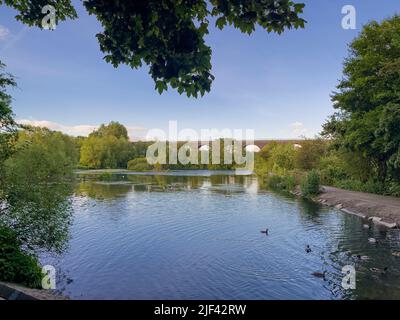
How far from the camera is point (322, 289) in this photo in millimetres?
11156

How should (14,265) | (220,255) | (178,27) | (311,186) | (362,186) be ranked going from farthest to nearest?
1. (311,186)
2. (362,186)
3. (220,255)
4. (14,265)
5. (178,27)

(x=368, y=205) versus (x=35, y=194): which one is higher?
(x=35, y=194)

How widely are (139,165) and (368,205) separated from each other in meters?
68.2

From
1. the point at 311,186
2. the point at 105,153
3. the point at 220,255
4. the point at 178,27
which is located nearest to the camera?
the point at 178,27

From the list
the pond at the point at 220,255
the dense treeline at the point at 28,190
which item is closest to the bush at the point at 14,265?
the dense treeline at the point at 28,190

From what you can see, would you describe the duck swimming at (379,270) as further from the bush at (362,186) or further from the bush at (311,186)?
the bush at (311,186)

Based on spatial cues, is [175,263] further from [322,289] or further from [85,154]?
[85,154]

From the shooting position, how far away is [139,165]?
86.1 meters

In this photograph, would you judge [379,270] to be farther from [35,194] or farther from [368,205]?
[35,194]

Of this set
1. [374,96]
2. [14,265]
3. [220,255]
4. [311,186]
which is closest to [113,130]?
[311,186]

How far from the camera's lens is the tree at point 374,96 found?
2278 cm

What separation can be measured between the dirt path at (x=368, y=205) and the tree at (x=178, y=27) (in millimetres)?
19319

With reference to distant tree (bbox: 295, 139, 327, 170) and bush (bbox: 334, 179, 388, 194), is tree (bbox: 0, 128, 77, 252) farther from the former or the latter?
distant tree (bbox: 295, 139, 327, 170)

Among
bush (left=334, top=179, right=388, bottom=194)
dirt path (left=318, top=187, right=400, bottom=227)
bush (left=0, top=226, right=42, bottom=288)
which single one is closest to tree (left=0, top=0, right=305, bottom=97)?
bush (left=0, top=226, right=42, bottom=288)
